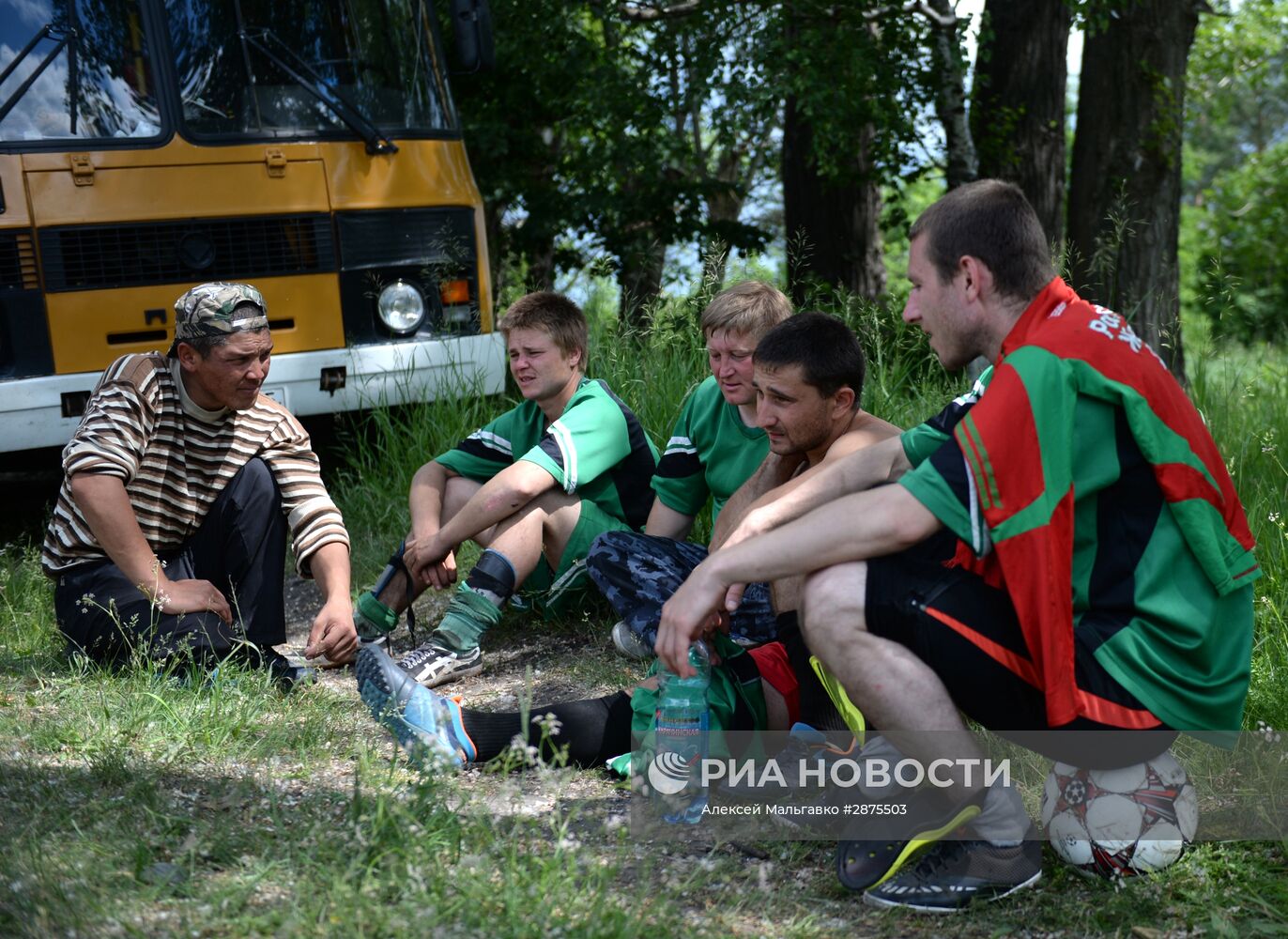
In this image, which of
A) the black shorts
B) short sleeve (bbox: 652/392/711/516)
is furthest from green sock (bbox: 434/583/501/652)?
the black shorts

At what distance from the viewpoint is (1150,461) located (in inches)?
101

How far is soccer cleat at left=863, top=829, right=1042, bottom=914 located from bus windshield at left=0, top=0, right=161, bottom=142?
15.4 feet

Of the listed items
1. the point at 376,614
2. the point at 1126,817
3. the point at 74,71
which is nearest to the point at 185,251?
the point at 74,71

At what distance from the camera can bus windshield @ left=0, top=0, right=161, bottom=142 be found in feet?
18.5

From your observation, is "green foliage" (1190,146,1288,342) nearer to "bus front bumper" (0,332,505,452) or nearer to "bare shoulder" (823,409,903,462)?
"bus front bumper" (0,332,505,452)

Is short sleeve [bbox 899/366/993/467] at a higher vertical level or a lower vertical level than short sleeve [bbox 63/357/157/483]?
higher

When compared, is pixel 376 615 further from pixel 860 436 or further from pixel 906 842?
pixel 906 842

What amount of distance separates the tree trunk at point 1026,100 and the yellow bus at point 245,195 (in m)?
3.66

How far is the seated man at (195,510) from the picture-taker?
4035 millimetres

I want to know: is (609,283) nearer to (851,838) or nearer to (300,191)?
(300,191)

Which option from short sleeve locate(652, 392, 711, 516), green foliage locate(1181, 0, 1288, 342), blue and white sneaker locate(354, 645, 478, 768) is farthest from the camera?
green foliage locate(1181, 0, 1288, 342)

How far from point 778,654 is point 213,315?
193 centimetres

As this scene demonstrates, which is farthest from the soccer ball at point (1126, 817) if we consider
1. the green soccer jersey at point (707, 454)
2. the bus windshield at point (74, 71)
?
the bus windshield at point (74, 71)

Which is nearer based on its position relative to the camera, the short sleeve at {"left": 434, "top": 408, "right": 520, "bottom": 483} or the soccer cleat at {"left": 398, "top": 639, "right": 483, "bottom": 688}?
the soccer cleat at {"left": 398, "top": 639, "right": 483, "bottom": 688}
